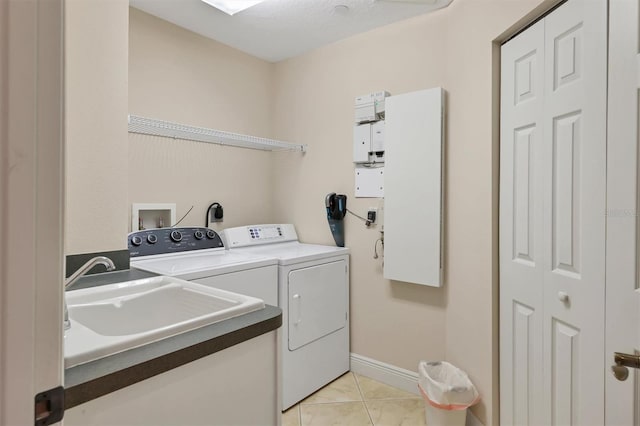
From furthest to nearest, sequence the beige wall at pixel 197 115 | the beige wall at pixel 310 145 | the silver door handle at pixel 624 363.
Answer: the beige wall at pixel 197 115
the beige wall at pixel 310 145
the silver door handle at pixel 624 363

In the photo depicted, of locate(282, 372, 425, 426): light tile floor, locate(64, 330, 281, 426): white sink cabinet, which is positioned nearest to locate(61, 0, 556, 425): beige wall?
locate(282, 372, 425, 426): light tile floor

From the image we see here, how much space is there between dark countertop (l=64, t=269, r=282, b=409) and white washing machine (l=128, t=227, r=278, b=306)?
2.57 feet

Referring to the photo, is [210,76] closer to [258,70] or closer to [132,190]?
[258,70]

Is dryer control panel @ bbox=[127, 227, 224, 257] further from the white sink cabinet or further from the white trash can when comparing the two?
the white trash can

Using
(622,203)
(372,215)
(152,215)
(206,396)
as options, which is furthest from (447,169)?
(152,215)

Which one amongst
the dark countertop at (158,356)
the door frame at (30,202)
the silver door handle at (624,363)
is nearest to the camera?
the door frame at (30,202)

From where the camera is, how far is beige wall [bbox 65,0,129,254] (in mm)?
1542

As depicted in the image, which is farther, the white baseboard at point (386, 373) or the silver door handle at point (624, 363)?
the white baseboard at point (386, 373)

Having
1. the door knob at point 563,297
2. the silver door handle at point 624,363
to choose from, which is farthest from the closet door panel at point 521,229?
the silver door handle at point 624,363

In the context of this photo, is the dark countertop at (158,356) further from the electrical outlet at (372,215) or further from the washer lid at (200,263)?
the electrical outlet at (372,215)

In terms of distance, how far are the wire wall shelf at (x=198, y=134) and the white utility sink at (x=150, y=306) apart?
1.11 metres

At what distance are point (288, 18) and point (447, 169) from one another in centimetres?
147

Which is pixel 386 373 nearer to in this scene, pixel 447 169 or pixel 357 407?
pixel 357 407

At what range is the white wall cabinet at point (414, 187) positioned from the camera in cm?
223
